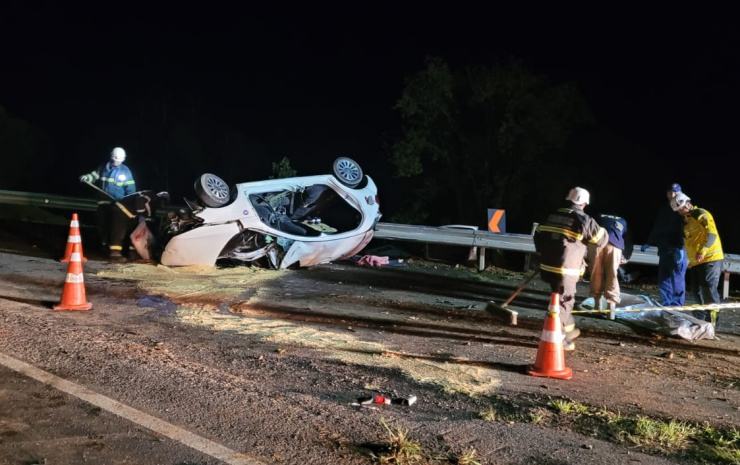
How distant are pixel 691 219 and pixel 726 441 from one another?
472cm

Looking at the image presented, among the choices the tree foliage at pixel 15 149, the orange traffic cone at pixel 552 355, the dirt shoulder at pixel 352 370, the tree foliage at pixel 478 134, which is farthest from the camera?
the tree foliage at pixel 15 149

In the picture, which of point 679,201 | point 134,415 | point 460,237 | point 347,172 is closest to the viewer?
point 134,415

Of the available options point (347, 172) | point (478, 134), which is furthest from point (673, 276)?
point (478, 134)

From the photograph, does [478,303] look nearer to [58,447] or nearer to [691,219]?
[691,219]

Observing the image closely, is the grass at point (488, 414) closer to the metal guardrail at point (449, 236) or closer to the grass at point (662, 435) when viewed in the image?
the grass at point (662, 435)

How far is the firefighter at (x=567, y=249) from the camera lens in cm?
674

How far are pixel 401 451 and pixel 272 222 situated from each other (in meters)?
7.03

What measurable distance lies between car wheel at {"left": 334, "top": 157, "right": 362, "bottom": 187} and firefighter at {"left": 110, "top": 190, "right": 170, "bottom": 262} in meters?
2.72

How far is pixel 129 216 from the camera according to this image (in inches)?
424

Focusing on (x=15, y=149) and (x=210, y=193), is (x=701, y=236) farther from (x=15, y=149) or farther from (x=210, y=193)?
(x=15, y=149)

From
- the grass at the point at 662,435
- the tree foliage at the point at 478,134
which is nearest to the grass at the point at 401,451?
the grass at the point at 662,435

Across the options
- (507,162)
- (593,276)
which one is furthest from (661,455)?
(507,162)

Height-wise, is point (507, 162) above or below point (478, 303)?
above

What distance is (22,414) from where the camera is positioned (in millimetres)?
4492
